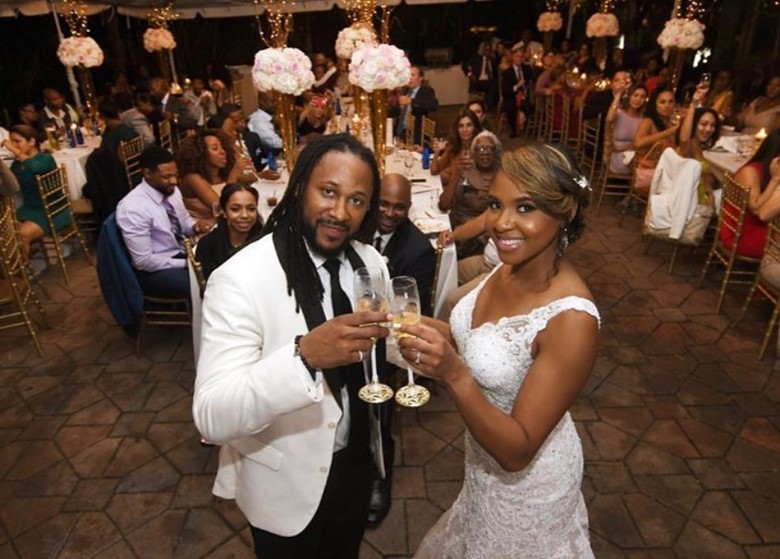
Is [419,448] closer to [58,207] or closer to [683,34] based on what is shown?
[58,207]

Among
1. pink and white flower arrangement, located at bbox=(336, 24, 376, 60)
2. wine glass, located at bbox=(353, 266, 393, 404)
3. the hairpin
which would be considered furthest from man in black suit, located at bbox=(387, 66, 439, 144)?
wine glass, located at bbox=(353, 266, 393, 404)

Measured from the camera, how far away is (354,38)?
5.20 m

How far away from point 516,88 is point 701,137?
561cm

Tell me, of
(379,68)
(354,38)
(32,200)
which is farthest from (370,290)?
(32,200)

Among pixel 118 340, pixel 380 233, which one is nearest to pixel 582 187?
pixel 380 233

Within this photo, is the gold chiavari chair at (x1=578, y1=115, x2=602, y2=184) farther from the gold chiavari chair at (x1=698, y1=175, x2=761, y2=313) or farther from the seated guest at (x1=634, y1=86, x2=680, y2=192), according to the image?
the gold chiavari chair at (x1=698, y1=175, x2=761, y2=313)

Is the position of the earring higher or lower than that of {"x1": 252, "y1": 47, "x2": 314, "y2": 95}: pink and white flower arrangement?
Answer: lower

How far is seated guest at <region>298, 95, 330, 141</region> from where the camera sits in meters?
6.80

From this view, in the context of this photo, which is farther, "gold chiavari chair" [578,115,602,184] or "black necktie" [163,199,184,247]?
"gold chiavari chair" [578,115,602,184]

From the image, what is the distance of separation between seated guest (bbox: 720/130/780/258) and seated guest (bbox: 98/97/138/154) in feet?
19.6

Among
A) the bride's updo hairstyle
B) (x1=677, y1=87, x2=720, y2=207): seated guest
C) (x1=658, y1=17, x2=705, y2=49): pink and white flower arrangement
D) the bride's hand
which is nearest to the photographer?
the bride's hand

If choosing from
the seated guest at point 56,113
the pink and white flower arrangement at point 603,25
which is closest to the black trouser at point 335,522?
the seated guest at point 56,113

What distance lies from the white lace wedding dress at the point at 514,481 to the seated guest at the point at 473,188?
2453 millimetres

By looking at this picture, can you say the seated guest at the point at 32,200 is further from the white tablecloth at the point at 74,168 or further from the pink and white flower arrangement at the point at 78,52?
the pink and white flower arrangement at the point at 78,52
